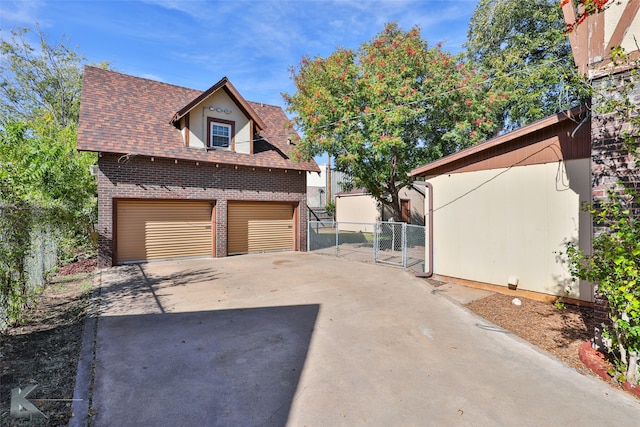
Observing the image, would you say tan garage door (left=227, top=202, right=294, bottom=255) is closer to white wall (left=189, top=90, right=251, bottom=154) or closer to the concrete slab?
A: white wall (left=189, top=90, right=251, bottom=154)

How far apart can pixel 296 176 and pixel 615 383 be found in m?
11.9

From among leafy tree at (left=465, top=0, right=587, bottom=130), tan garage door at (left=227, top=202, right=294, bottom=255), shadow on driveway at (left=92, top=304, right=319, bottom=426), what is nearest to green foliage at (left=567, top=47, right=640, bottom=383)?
shadow on driveway at (left=92, top=304, right=319, bottom=426)

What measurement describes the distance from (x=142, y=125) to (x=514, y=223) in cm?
1234

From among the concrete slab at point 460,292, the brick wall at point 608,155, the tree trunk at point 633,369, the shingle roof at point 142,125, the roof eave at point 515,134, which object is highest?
the shingle roof at point 142,125

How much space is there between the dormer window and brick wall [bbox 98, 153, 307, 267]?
106 cm

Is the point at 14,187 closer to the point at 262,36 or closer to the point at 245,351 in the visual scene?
the point at 245,351

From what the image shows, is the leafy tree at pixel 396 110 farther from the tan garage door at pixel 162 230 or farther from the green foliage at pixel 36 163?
the green foliage at pixel 36 163

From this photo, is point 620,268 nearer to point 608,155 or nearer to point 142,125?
point 608,155

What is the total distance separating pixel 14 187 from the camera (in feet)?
17.8

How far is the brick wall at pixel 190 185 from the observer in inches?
391

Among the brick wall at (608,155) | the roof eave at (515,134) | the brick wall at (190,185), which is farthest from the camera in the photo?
the brick wall at (190,185)

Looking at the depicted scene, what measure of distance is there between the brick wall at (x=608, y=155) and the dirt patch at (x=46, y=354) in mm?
5978

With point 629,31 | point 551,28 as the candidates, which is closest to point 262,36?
point 629,31

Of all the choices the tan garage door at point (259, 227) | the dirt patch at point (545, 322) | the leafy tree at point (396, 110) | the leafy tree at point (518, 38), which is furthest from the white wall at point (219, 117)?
the leafy tree at point (518, 38)
